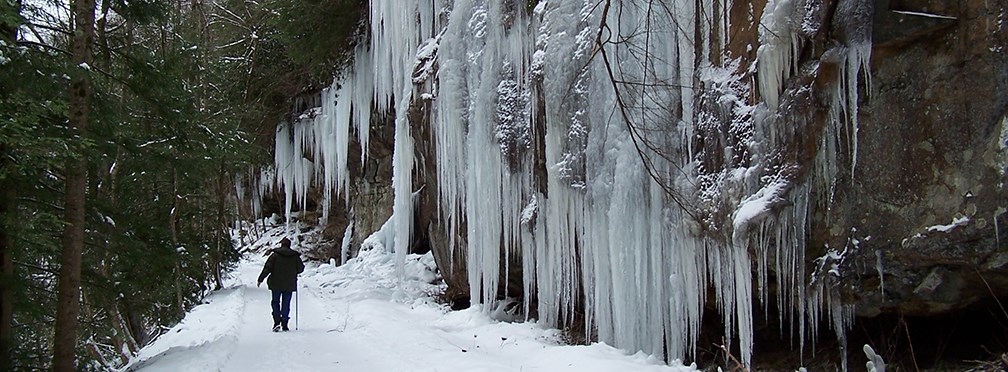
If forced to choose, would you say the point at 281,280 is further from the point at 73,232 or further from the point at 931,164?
the point at 931,164

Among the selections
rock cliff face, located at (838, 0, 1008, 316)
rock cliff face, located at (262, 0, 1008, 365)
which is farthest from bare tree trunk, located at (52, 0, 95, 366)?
rock cliff face, located at (838, 0, 1008, 316)

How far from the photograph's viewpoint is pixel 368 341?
25.5 feet

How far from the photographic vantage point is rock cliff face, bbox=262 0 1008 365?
4699 mm

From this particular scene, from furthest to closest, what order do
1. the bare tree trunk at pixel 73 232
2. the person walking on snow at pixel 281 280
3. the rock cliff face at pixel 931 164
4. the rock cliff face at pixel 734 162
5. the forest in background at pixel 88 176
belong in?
the person walking on snow at pixel 281 280 → the bare tree trunk at pixel 73 232 → the forest in background at pixel 88 176 → the rock cliff face at pixel 734 162 → the rock cliff face at pixel 931 164

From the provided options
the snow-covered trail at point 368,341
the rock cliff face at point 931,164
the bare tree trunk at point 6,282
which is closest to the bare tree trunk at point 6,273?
the bare tree trunk at point 6,282

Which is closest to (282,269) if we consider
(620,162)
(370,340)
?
(370,340)

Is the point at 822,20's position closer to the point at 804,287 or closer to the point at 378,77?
the point at 804,287

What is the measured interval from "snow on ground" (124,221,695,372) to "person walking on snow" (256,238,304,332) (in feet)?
0.93

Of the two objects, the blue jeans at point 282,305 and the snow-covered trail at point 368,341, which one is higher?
the blue jeans at point 282,305

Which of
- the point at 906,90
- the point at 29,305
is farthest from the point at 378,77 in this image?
the point at 906,90

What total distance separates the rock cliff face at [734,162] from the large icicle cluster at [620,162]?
2cm

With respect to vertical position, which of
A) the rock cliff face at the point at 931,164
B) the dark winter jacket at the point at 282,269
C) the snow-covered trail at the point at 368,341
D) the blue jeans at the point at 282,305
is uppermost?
the rock cliff face at the point at 931,164

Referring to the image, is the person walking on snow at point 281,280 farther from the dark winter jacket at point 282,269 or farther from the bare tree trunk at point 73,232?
the bare tree trunk at point 73,232

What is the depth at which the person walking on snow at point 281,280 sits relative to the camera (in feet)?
28.4
